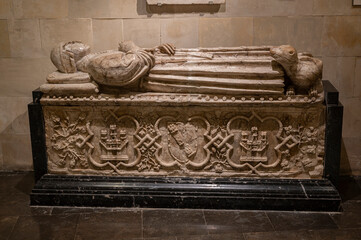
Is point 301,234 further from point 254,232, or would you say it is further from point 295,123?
point 295,123

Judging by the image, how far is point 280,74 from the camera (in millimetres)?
3541

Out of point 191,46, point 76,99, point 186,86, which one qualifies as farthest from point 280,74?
point 76,99

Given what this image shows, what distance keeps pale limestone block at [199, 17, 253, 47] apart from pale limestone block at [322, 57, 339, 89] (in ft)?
2.37

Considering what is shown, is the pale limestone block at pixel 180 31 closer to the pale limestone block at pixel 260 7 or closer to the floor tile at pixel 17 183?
the pale limestone block at pixel 260 7

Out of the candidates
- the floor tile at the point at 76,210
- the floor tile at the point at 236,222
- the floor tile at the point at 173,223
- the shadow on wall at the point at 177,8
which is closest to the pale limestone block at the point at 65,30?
the shadow on wall at the point at 177,8

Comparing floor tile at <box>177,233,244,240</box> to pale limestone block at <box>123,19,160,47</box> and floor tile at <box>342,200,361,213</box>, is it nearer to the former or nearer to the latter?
floor tile at <box>342,200,361,213</box>

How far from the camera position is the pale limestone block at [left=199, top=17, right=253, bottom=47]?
4301 mm

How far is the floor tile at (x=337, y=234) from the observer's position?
3.29 m

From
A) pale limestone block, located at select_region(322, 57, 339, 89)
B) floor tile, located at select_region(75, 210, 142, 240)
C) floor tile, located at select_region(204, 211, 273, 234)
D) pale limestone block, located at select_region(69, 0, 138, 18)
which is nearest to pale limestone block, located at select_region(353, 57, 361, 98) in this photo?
pale limestone block, located at select_region(322, 57, 339, 89)

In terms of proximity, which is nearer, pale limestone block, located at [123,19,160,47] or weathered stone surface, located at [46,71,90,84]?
weathered stone surface, located at [46,71,90,84]

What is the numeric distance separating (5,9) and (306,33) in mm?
2796

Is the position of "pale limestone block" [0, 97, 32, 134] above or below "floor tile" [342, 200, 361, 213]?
above

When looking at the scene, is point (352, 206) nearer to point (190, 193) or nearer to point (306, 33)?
point (190, 193)

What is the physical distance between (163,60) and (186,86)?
33cm
